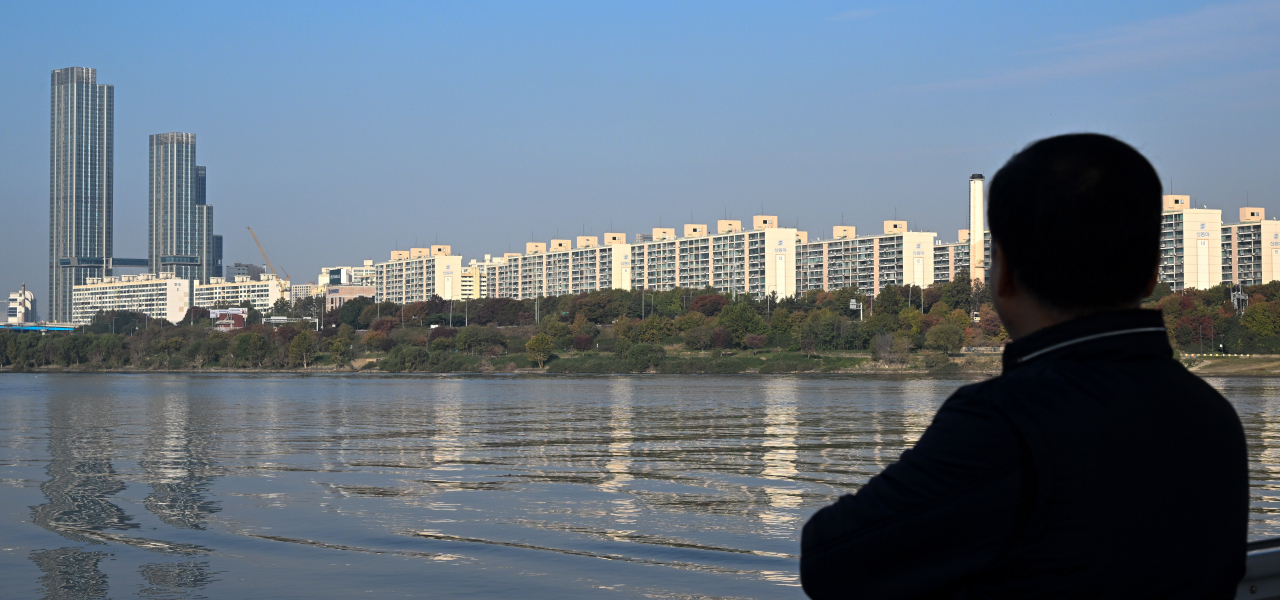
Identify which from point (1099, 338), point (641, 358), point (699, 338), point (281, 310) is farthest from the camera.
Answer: point (281, 310)

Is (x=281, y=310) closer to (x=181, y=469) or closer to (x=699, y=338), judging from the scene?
(x=699, y=338)

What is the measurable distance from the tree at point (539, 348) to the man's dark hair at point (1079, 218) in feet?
389

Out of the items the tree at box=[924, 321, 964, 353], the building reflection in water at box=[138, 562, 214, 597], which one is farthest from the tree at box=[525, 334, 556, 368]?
the building reflection in water at box=[138, 562, 214, 597]

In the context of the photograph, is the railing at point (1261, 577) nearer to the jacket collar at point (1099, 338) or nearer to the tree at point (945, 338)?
the jacket collar at point (1099, 338)

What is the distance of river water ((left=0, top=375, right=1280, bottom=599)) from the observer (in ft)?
35.8

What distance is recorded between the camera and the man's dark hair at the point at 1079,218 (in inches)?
68.1

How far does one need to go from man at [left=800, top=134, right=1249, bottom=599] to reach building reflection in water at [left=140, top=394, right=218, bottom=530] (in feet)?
46.7

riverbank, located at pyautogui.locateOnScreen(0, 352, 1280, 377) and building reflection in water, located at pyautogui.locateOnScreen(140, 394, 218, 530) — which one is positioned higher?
building reflection in water, located at pyautogui.locateOnScreen(140, 394, 218, 530)

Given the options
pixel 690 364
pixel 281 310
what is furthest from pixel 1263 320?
pixel 281 310

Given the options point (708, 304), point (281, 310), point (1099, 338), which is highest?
point (281, 310)

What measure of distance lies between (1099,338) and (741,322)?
117787mm

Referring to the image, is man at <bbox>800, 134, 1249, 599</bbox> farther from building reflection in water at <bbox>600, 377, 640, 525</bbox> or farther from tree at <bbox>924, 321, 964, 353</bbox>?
tree at <bbox>924, 321, 964, 353</bbox>

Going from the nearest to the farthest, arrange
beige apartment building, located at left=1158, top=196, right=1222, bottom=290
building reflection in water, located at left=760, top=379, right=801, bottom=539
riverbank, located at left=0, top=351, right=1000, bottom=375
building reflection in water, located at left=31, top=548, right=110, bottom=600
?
building reflection in water, located at left=31, top=548, right=110, bottom=600, building reflection in water, located at left=760, top=379, right=801, bottom=539, riverbank, located at left=0, top=351, right=1000, bottom=375, beige apartment building, located at left=1158, top=196, right=1222, bottom=290

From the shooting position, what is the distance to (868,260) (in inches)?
6890
